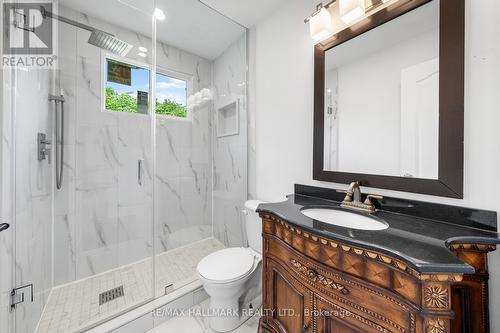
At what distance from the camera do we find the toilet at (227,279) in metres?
1.37

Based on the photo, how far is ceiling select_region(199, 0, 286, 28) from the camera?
1767mm

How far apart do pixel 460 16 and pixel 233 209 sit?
2.17 metres

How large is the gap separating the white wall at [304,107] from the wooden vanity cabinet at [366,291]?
6.9 inches

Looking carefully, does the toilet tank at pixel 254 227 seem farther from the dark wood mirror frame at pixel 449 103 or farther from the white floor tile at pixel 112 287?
the dark wood mirror frame at pixel 449 103

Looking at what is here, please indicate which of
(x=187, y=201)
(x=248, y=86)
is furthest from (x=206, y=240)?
(x=248, y=86)

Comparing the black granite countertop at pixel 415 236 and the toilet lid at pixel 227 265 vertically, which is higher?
the black granite countertop at pixel 415 236

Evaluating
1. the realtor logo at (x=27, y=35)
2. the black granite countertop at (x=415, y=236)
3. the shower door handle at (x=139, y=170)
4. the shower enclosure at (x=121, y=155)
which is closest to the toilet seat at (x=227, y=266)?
the shower enclosure at (x=121, y=155)

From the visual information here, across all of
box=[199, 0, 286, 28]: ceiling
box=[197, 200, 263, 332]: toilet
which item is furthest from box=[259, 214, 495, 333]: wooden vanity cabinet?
box=[199, 0, 286, 28]: ceiling

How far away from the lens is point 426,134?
1.00 meters

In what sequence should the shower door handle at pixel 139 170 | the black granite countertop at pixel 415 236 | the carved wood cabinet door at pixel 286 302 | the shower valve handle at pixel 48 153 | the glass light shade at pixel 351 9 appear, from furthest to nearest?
1. the shower door handle at pixel 139 170
2. the shower valve handle at pixel 48 153
3. the glass light shade at pixel 351 9
4. the carved wood cabinet door at pixel 286 302
5. the black granite countertop at pixel 415 236

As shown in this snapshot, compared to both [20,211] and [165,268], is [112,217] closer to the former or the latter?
[165,268]

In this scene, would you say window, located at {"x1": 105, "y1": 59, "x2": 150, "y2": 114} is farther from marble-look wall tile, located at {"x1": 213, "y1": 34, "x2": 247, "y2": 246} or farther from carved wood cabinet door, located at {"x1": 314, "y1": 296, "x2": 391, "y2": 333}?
carved wood cabinet door, located at {"x1": 314, "y1": 296, "x2": 391, "y2": 333}

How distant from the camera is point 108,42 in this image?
1992 millimetres

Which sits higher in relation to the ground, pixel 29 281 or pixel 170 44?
pixel 170 44
